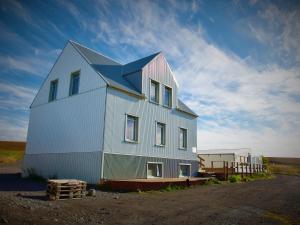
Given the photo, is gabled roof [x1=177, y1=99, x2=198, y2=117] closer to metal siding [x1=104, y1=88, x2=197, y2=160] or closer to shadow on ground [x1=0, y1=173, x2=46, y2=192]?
metal siding [x1=104, y1=88, x2=197, y2=160]

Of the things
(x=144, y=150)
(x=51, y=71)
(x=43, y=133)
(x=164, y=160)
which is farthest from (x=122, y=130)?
(x=51, y=71)

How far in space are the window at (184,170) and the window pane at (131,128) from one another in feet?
21.3

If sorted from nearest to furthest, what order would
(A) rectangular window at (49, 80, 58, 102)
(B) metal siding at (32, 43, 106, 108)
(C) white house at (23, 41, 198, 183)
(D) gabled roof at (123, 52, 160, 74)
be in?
(C) white house at (23, 41, 198, 183)
(B) metal siding at (32, 43, 106, 108)
(D) gabled roof at (123, 52, 160, 74)
(A) rectangular window at (49, 80, 58, 102)

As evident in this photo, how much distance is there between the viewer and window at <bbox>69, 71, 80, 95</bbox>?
20031 mm

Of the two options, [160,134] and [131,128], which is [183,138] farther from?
[131,128]

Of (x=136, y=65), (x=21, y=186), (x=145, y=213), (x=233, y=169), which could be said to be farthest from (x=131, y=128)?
(x=233, y=169)

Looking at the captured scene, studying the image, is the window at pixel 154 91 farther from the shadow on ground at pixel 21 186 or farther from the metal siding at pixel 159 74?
the shadow on ground at pixel 21 186

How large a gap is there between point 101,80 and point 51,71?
752 cm

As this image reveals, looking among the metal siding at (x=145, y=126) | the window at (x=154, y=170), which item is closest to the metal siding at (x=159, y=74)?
the metal siding at (x=145, y=126)

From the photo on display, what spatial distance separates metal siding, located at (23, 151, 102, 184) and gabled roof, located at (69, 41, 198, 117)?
509 cm

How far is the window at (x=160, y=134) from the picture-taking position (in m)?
21.4

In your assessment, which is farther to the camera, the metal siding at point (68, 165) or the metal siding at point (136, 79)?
the metal siding at point (136, 79)

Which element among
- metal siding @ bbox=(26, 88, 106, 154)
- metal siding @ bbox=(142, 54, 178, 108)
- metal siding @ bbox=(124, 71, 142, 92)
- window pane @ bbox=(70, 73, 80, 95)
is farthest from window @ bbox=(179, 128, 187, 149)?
window pane @ bbox=(70, 73, 80, 95)

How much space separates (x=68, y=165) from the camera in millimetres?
18375
